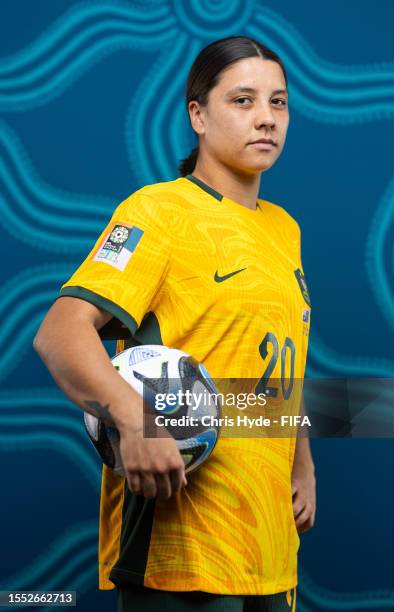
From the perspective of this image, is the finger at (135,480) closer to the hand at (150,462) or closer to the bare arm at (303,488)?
the hand at (150,462)

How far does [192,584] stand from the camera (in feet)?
4.13

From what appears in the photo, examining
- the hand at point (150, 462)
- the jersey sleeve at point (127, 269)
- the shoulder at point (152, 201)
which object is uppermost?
the shoulder at point (152, 201)

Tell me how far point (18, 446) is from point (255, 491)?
43.7 inches

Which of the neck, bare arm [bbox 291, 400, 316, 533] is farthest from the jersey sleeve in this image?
bare arm [bbox 291, 400, 316, 533]

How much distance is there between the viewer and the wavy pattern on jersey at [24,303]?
2299mm

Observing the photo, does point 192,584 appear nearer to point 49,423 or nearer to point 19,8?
point 49,423

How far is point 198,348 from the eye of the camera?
135 cm

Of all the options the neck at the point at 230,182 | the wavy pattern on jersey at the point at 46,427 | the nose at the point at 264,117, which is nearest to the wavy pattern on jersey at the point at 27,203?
the wavy pattern on jersey at the point at 46,427

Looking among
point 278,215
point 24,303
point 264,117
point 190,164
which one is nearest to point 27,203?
point 24,303

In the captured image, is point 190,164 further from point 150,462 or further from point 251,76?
point 150,462

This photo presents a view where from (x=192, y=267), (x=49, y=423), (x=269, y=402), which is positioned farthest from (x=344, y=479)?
(x=192, y=267)

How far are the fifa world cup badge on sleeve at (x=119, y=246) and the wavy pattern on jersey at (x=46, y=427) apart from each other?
1.05 meters

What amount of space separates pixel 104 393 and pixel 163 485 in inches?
5.8

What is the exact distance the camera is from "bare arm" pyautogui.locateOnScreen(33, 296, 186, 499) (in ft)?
3.78
